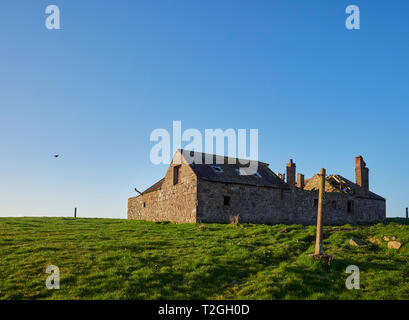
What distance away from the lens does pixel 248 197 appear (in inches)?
1361

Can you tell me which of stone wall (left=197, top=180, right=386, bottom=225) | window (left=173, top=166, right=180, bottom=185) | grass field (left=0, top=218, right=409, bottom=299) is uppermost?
window (left=173, top=166, right=180, bottom=185)

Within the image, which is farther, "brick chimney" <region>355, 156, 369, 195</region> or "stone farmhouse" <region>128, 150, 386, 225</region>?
"brick chimney" <region>355, 156, 369, 195</region>

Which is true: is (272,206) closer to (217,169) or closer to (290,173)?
(290,173)

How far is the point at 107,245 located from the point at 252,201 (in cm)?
1942

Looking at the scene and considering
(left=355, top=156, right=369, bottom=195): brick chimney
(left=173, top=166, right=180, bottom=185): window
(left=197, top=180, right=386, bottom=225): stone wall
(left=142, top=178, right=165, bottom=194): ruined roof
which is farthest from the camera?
(left=355, top=156, right=369, bottom=195): brick chimney

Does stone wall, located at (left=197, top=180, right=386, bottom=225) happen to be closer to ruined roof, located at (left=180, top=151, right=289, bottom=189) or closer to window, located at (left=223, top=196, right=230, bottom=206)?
window, located at (left=223, top=196, right=230, bottom=206)

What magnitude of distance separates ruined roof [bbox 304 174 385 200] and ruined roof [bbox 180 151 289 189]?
808 cm

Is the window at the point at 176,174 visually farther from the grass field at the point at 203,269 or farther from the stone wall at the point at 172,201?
the grass field at the point at 203,269

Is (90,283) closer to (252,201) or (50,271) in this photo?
(50,271)

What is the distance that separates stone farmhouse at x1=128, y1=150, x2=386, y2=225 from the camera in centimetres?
3259

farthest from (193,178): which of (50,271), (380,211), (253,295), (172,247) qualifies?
(380,211)

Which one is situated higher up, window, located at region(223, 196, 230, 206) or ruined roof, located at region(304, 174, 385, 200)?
ruined roof, located at region(304, 174, 385, 200)

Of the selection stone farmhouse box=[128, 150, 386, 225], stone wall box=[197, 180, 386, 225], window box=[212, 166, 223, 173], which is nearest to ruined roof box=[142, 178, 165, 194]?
stone farmhouse box=[128, 150, 386, 225]

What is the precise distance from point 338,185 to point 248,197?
15666mm
